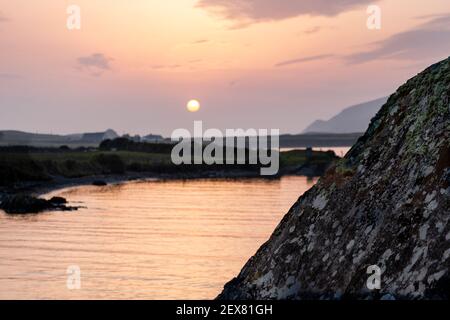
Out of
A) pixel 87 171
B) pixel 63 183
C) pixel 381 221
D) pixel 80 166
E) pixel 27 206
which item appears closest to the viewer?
pixel 381 221

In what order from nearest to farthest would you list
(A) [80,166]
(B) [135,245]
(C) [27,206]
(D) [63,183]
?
(B) [135,245]
(C) [27,206]
(D) [63,183]
(A) [80,166]

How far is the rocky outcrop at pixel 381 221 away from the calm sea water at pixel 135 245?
2759cm

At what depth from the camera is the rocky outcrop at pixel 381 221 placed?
561 cm

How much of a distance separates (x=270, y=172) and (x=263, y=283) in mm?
177061

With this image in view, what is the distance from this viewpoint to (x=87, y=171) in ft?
469

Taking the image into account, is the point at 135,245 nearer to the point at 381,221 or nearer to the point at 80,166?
the point at 381,221

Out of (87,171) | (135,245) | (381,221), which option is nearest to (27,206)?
(135,245)

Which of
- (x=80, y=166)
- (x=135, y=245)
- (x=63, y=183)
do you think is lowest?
(x=135, y=245)

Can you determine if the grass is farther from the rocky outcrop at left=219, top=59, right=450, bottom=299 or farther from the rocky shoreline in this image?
the rocky outcrop at left=219, top=59, right=450, bottom=299

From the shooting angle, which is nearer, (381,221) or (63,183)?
(381,221)

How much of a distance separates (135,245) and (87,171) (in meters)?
91.3
